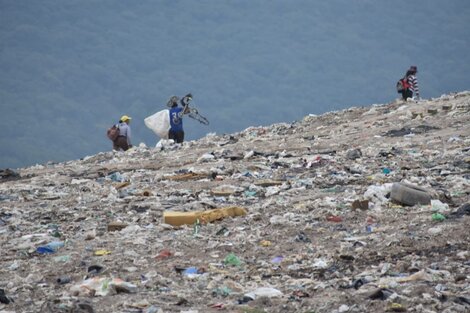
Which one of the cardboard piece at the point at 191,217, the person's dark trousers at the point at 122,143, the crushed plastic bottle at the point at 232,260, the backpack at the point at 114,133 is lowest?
the crushed plastic bottle at the point at 232,260

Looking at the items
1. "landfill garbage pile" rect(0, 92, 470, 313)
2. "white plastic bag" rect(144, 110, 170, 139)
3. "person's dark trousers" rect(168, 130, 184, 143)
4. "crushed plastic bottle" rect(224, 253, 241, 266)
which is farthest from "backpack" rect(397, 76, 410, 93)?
"crushed plastic bottle" rect(224, 253, 241, 266)

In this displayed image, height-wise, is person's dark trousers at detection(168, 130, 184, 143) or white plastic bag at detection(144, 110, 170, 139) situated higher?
white plastic bag at detection(144, 110, 170, 139)

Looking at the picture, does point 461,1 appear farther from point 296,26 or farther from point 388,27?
point 296,26

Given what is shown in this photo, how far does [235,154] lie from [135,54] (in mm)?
62594

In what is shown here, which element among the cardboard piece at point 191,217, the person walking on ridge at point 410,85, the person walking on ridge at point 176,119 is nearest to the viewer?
the cardboard piece at point 191,217

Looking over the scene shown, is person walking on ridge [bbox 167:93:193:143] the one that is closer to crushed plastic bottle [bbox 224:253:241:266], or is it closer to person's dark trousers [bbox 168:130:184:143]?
person's dark trousers [bbox 168:130:184:143]

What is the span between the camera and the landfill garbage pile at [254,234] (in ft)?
17.8

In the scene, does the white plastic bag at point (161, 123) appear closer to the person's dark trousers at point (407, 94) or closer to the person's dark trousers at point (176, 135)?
the person's dark trousers at point (176, 135)

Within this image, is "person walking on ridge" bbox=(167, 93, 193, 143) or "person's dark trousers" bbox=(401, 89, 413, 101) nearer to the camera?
"person walking on ridge" bbox=(167, 93, 193, 143)

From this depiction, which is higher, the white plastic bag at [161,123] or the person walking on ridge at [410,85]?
the person walking on ridge at [410,85]

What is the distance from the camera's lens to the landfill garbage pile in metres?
5.41

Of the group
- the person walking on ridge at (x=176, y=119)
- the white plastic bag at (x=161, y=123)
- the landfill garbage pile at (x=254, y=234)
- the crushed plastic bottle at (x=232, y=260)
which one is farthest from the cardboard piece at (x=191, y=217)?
the white plastic bag at (x=161, y=123)

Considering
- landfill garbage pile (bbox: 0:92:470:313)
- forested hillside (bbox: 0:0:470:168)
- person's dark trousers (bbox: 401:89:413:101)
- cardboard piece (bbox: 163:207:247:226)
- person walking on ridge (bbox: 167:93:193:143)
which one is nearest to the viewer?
landfill garbage pile (bbox: 0:92:470:313)

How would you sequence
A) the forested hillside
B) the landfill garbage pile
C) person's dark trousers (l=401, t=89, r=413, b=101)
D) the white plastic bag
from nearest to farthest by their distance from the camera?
1. the landfill garbage pile
2. the white plastic bag
3. person's dark trousers (l=401, t=89, r=413, b=101)
4. the forested hillside
